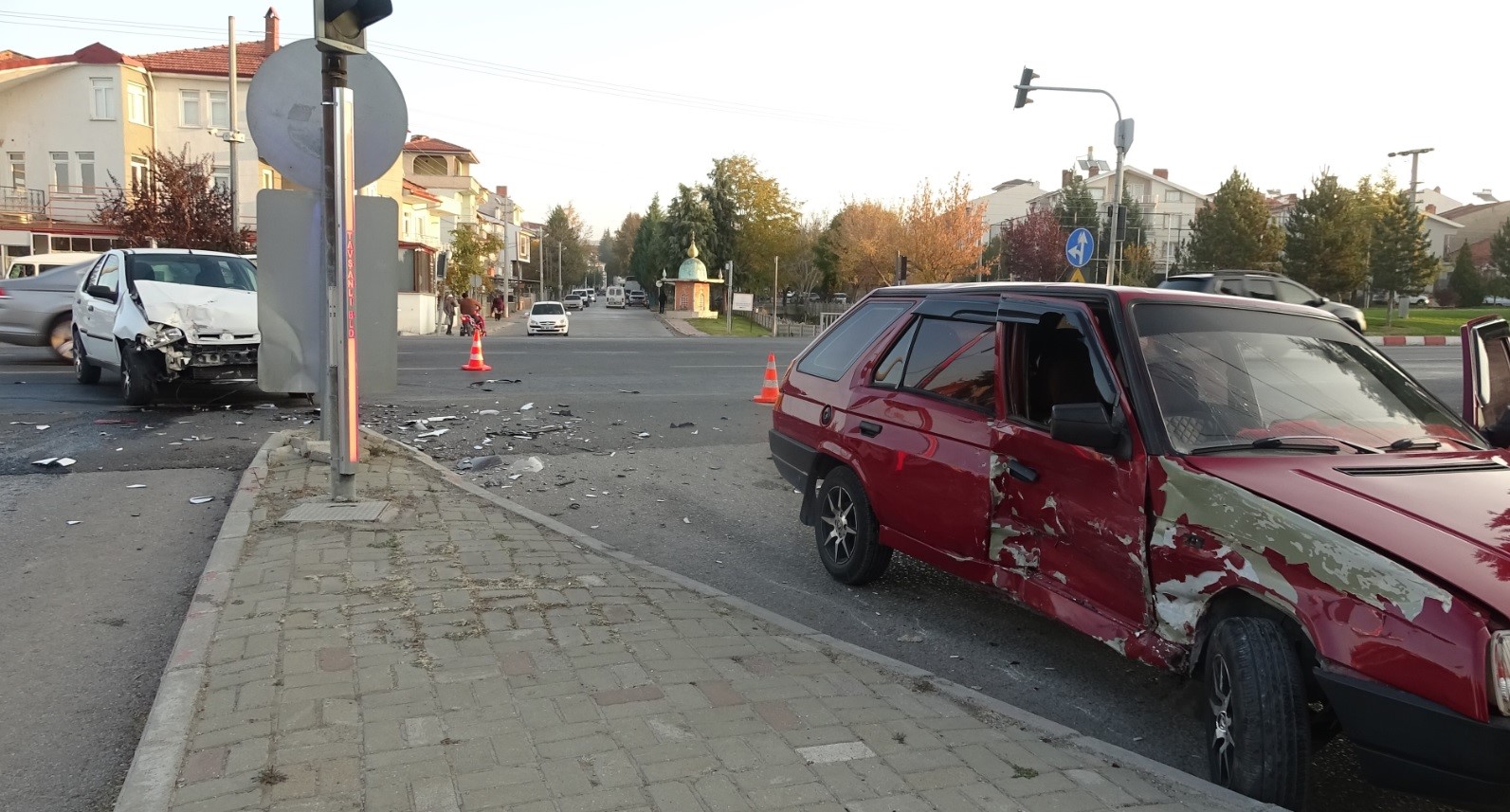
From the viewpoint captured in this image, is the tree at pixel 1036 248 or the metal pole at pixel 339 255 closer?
the metal pole at pixel 339 255

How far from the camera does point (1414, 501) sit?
2967 mm

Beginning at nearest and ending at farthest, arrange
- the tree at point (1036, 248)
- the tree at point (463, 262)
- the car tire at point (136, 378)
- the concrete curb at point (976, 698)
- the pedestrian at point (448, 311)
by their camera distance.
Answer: the concrete curb at point (976, 698), the car tire at point (136, 378), the pedestrian at point (448, 311), the tree at point (463, 262), the tree at point (1036, 248)

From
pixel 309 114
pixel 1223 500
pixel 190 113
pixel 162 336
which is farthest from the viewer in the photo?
pixel 190 113

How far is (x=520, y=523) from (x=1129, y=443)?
3743 mm

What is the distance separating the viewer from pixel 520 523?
6.01m

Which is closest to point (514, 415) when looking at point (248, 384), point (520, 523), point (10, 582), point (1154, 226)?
point (248, 384)

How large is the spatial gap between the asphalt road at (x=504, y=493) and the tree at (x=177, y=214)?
17.2 meters

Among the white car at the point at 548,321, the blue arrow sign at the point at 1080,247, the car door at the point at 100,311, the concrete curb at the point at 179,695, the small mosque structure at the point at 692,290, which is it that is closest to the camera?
the concrete curb at the point at 179,695

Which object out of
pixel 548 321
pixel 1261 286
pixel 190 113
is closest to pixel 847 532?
pixel 1261 286

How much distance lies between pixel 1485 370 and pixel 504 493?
6.29 meters

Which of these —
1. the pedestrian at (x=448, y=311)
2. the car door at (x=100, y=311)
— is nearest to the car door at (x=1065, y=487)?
the car door at (x=100, y=311)

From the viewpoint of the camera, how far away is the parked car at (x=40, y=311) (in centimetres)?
1533

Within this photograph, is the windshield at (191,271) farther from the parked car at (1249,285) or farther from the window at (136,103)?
the window at (136,103)

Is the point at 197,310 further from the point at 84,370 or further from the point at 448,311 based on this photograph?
the point at 448,311
